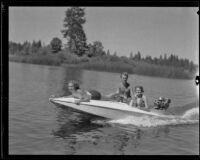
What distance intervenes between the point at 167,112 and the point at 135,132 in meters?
1.30

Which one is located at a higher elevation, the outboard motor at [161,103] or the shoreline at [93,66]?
the shoreline at [93,66]

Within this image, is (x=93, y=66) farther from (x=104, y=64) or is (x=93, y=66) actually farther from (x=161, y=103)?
(x=161, y=103)

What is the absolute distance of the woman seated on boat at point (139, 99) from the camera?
9586 mm

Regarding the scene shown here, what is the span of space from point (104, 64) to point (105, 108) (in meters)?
1.22

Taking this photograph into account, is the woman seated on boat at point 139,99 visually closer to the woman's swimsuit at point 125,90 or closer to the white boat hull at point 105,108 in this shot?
the white boat hull at point 105,108

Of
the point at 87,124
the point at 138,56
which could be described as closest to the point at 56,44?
the point at 138,56

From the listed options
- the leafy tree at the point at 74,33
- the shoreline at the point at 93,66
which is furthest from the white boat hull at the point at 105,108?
the leafy tree at the point at 74,33

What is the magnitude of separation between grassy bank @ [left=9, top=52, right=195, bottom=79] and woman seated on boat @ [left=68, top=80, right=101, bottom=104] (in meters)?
0.58

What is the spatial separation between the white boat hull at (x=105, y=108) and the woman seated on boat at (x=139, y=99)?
16cm

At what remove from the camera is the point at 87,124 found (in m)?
9.72

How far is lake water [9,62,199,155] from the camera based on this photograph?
7.62 meters

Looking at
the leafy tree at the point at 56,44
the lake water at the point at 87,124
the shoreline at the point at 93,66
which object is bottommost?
the lake water at the point at 87,124
